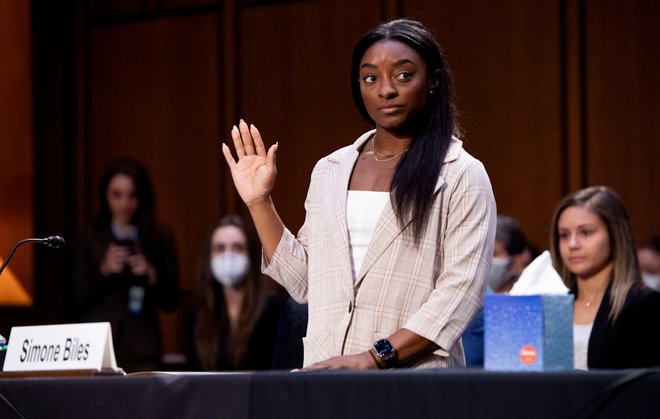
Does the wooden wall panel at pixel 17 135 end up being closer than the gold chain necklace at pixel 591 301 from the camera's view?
No

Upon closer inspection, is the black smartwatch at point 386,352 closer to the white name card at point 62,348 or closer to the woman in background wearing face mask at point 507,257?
the white name card at point 62,348

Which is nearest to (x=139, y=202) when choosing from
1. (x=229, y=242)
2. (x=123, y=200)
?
(x=123, y=200)

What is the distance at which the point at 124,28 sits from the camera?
6.82 meters

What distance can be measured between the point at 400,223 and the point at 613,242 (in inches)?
66.8

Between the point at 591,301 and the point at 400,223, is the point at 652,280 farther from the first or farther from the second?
the point at 400,223

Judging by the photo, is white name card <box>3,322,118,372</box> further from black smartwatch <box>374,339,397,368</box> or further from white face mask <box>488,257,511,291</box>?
white face mask <box>488,257,511,291</box>

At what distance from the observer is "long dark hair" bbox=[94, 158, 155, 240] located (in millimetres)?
4984

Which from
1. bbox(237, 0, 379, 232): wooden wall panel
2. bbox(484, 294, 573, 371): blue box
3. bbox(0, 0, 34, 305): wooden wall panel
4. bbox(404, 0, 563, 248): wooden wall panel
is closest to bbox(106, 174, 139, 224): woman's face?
bbox(237, 0, 379, 232): wooden wall panel

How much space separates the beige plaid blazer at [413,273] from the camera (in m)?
2.15

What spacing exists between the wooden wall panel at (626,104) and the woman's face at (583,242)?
1.82 m

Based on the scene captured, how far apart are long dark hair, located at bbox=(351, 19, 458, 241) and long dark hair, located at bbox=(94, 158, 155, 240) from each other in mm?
2802

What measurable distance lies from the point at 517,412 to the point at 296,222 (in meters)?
4.70

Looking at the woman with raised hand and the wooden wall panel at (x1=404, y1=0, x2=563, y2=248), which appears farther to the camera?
the wooden wall panel at (x1=404, y1=0, x2=563, y2=248)

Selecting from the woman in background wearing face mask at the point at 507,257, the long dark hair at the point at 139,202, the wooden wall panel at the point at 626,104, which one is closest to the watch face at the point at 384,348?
the woman in background wearing face mask at the point at 507,257
